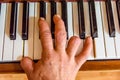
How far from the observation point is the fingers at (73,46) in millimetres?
1065

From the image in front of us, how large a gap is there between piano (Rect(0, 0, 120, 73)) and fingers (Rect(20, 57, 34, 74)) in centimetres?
5

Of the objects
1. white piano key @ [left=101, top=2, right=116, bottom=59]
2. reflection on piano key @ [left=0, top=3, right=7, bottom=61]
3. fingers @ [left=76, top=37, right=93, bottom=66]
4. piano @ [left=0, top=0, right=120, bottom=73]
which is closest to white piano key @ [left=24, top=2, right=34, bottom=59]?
piano @ [left=0, top=0, right=120, bottom=73]

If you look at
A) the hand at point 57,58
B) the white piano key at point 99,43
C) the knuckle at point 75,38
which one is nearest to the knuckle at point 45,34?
the hand at point 57,58

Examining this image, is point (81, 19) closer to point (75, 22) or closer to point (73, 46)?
point (75, 22)

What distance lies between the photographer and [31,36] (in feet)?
3.78

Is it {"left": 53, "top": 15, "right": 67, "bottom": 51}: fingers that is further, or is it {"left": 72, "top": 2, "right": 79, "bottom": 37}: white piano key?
{"left": 72, "top": 2, "right": 79, "bottom": 37}: white piano key

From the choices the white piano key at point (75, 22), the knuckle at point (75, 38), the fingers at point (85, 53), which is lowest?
the fingers at point (85, 53)

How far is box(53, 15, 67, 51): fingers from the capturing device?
1.06 metres

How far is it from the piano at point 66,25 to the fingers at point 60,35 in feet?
0.18

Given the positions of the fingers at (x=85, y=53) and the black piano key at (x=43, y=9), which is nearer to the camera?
the fingers at (x=85, y=53)

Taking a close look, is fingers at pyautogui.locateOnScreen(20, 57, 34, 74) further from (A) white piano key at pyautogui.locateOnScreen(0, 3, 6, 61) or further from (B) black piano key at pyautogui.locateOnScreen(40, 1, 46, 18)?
(B) black piano key at pyautogui.locateOnScreen(40, 1, 46, 18)

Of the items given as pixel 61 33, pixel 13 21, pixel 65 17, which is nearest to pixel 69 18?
pixel 65 17

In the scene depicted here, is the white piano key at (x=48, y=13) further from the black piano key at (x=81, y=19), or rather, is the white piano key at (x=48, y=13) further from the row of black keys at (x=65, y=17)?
the black piano key at (x=81, y=19)

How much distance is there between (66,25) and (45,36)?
0.45ft
